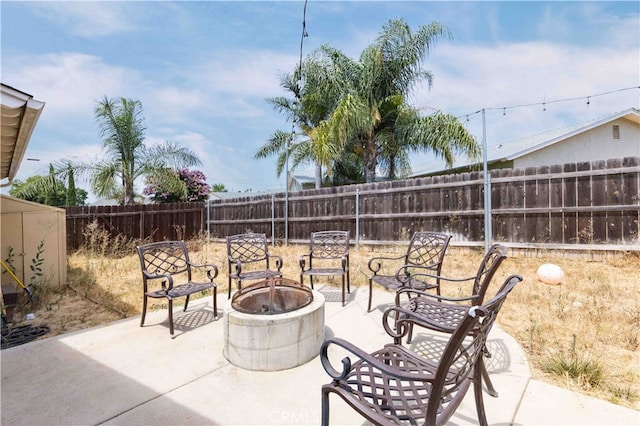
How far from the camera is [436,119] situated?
392 inches

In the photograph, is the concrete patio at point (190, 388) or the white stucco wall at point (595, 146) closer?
the concrete patio at point (190, 388)

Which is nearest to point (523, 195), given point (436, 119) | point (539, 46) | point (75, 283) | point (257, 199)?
point (539, 46)

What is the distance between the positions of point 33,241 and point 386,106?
9.61 m

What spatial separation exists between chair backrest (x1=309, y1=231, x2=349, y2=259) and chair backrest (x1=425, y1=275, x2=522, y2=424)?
3135 millimetres

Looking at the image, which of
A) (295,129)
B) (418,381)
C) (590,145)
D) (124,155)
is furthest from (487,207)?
(124,155)

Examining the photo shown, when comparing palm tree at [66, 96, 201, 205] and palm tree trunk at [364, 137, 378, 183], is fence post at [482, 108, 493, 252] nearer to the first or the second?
palm tree trunk at [364, 137, 378, 183]

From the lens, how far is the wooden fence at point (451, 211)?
5332 millimetres

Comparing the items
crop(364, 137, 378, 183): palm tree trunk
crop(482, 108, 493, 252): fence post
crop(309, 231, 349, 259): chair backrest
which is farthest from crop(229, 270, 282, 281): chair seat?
crop(364, 137, 378, 183): palm tree trunk

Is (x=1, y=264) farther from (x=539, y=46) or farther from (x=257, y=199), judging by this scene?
(x=539, y=46)

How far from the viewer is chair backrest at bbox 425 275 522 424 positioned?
112 centimetres

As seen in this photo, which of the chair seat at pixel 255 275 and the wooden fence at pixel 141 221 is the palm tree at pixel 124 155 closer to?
the wooden fence at pixel 141 221

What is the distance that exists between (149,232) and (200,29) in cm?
666

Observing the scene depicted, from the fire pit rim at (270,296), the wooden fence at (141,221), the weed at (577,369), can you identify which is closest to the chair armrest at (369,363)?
the fire pit rim at (270,296)

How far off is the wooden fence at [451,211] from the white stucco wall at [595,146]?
5490 mm
